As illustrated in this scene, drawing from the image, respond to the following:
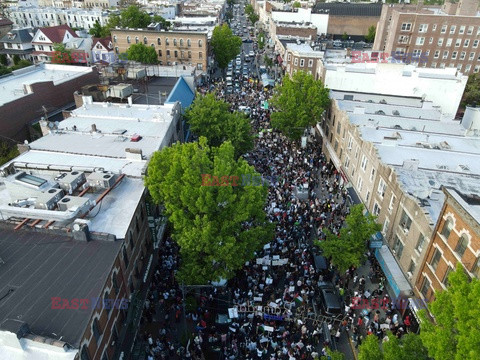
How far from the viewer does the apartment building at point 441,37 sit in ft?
215

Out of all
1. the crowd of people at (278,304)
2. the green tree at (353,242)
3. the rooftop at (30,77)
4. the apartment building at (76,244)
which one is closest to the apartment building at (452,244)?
the crowd of people at (278,304)

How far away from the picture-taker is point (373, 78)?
47.2 m

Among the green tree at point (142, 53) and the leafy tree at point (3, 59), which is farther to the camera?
the leafy tree at point (3, 59)

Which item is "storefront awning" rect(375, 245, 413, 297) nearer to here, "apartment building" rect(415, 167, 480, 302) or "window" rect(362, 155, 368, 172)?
"apartment building" rect(415, 167, 480, 302)

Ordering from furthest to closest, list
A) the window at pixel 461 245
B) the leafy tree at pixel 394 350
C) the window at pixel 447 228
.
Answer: the window at pixel 447 228 < the window at pixel 461 245 < the leafy tree at pixel 394 350

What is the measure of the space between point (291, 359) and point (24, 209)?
1695 centimetres

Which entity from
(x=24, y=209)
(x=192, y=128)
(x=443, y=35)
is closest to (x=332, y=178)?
(x=192, y=128)

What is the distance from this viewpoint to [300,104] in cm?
4206

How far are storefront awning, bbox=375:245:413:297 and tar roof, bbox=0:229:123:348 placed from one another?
17398 mm

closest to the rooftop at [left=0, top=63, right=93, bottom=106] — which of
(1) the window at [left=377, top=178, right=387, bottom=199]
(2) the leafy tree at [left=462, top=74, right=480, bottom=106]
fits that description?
(1) the window at [left=377, top=178, right=387, bottom=199]

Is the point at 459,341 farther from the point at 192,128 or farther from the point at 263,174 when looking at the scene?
the point at 192,128

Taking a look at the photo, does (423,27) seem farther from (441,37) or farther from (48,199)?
(48,199)

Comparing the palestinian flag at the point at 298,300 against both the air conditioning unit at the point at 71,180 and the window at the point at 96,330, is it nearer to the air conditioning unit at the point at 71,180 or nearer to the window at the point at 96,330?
the window at the point at 96,330

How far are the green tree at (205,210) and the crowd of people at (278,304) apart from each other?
285 centimetres
